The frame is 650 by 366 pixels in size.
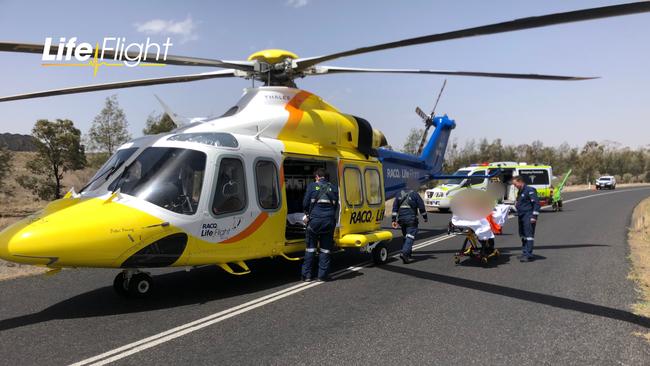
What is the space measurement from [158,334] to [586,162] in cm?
8687

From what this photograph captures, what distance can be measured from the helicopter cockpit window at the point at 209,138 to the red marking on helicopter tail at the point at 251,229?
1144mm

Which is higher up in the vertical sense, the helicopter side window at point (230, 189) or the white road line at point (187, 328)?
the helicopter side window at point (230, 189)

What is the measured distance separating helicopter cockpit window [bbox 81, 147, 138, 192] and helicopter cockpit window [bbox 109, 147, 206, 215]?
12.0 inches

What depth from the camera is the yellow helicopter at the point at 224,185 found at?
4.93 meters

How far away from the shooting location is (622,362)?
402 centimetres

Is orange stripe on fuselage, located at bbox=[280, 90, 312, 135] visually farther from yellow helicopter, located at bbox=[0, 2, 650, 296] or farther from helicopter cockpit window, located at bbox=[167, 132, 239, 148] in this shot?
helicopter cockpit window, located at bbox=[167, 132, 239, 148]

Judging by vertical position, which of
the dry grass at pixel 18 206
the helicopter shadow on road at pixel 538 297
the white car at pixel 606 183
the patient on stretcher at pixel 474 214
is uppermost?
the white car at pixel 606 183

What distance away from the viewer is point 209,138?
630 centimetres

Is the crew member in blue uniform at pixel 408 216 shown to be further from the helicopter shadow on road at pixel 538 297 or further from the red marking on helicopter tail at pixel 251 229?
the red marking on helicopter tail at pixel 251 229

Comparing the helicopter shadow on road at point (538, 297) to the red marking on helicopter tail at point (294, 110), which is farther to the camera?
the red marking on helicopter tail at point (294, 110)

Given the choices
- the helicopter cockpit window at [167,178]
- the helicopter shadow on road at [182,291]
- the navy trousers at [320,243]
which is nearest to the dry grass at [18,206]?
the helicopter shadow on road at [182,291]

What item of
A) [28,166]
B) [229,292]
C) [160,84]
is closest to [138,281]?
[229,292]

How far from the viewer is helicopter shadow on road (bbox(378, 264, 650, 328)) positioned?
533 cm

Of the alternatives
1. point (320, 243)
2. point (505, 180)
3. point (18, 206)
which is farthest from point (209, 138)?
point (18, 206)
